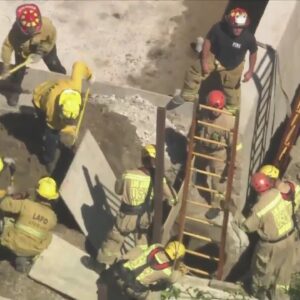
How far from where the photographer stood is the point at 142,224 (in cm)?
1152

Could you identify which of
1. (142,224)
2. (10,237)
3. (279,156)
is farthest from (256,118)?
(10,237)

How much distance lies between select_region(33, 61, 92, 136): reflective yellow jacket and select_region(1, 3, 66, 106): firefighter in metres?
0.58

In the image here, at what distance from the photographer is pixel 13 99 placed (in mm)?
13188

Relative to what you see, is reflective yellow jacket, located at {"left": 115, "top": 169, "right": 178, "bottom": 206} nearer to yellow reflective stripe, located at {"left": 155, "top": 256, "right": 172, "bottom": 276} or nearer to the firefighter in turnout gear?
the firefighter in turnout gear

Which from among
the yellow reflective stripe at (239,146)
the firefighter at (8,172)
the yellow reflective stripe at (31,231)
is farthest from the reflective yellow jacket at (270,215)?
the firefighter at (8,172)

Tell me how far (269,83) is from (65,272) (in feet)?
12.8

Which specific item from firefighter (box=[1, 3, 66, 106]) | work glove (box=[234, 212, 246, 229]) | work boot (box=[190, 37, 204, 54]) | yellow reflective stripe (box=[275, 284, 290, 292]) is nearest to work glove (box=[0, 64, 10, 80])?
firefighter (box=[1, 3, 66, 106])

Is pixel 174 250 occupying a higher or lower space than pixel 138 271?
higher

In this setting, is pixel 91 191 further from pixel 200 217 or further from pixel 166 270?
pixel 166 270

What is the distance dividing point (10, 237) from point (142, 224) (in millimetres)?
1533

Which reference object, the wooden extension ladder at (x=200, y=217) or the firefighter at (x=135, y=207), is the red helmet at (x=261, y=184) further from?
the firefighter at (x=135, y=207)

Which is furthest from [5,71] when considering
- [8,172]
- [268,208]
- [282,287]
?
[282,287]

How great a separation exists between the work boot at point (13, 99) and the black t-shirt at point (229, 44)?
270cm

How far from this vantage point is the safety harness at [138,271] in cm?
1070
